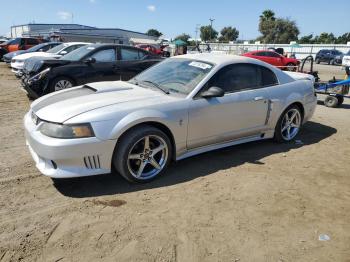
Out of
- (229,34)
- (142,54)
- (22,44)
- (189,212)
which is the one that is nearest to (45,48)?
(22,44)

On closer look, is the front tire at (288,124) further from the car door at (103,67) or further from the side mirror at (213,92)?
the car door at (103,67)

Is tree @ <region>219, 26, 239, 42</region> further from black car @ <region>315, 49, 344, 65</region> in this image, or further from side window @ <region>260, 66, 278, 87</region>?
side window @ <region>260, 66, 278, 87</region>

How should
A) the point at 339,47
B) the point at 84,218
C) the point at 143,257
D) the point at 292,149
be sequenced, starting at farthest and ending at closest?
the point at 339,47, the point at 292,149, the point at 84,218, the point at 143,257

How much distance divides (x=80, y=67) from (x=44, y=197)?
5.53 m

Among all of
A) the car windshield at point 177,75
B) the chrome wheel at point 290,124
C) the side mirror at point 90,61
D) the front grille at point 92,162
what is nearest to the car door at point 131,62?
the side mirror at point 90,61

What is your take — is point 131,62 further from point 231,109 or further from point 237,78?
point 231,109

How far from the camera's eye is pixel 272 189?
4.13m

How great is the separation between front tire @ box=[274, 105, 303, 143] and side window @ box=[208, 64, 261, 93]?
0.88m

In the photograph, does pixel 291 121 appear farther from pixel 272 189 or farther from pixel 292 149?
pixel 272 189

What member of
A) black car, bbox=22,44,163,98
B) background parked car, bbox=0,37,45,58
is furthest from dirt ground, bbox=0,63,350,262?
background parked car, bbox=0,37,45,58

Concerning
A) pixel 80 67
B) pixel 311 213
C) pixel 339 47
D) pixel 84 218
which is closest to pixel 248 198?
pixel 311 213

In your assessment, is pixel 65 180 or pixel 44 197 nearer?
pixel 44 197

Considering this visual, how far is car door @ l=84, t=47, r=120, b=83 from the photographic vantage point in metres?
8.66

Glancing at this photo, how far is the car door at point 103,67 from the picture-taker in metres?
8.66
